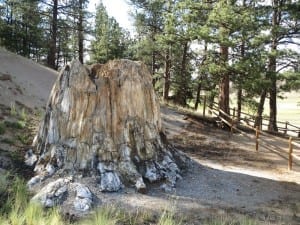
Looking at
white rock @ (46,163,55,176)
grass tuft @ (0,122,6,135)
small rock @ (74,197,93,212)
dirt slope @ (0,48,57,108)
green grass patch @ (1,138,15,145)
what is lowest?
small rock @ (74,197,93,212)

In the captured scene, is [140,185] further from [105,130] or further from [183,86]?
[183,86]

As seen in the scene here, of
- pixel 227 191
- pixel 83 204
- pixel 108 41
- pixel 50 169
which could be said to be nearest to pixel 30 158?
pixel 50 169

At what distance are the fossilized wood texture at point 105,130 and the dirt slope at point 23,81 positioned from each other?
14.3 feet

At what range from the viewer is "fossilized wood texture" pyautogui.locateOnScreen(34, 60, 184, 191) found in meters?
7.44

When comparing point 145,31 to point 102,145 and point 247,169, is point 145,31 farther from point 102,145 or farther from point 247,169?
point 102,145

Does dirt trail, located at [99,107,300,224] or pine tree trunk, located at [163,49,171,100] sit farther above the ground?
pine tree trunk, located at [163,49,171,100]

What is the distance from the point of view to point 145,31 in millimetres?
26562

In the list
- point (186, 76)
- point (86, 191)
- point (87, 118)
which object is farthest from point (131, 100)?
point (186, 76)

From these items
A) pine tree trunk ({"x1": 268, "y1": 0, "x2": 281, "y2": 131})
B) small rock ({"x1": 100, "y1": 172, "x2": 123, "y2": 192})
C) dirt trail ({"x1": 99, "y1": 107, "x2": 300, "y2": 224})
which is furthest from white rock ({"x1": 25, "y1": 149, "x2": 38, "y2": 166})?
pine tree trunk ({"x1": 268, "y1": 0, "x2": 281, "y2": 131})

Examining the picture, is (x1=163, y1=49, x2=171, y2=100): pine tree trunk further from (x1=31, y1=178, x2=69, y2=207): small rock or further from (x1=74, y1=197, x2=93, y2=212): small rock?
(x1=74, y1=197, x2=93, y2=212): small rock

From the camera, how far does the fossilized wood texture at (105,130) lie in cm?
744

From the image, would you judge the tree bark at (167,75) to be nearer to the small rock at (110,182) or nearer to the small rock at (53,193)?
the small rock at (110,182)

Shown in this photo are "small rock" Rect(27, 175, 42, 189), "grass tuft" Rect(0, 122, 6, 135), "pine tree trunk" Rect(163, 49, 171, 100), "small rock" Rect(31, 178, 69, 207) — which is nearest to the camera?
"small rock" Rect(31, 178, 69, 207)

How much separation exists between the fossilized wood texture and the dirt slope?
14.3ft
